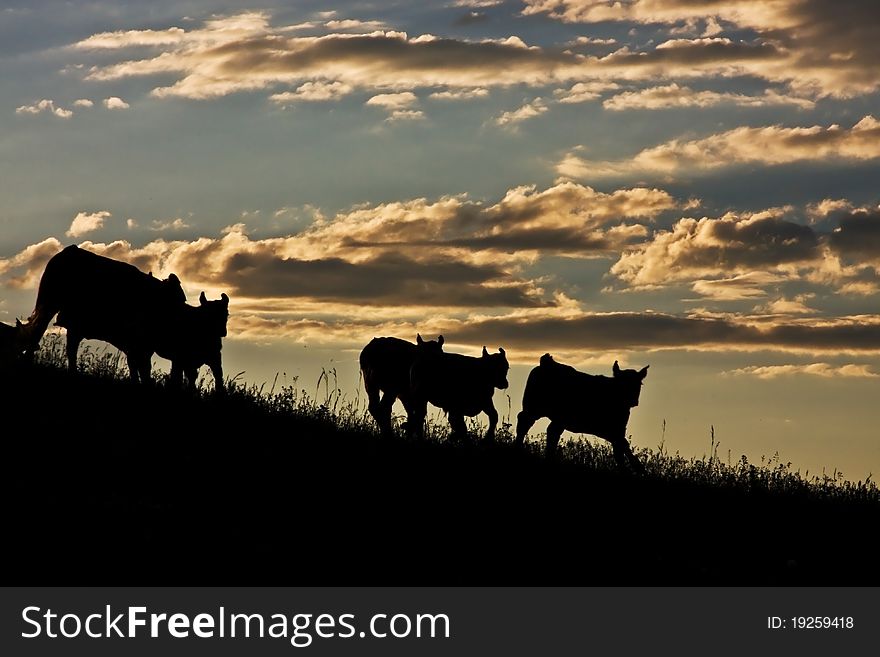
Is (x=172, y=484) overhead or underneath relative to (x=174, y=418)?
underneath

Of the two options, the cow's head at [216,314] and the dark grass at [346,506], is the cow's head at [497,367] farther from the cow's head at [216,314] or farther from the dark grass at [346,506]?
the cow's head at [216,314]

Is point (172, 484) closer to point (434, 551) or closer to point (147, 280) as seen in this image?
point (434, 551)

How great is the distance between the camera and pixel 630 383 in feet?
72.3

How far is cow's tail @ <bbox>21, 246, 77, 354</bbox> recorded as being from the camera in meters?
22.7

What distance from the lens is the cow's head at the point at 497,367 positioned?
23.6 m

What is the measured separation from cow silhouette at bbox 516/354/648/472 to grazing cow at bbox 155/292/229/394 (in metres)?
5.40

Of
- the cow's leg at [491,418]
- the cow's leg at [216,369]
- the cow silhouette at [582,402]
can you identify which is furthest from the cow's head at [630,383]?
the cow's leg at [216,369]

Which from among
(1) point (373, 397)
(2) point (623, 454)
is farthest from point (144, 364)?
(2) point (623, 454)

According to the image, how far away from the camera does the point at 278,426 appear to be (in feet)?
62.4

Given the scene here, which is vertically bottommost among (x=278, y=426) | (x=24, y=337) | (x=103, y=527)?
(x=103, y=527)

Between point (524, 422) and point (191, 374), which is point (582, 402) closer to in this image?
point (524, 422)
